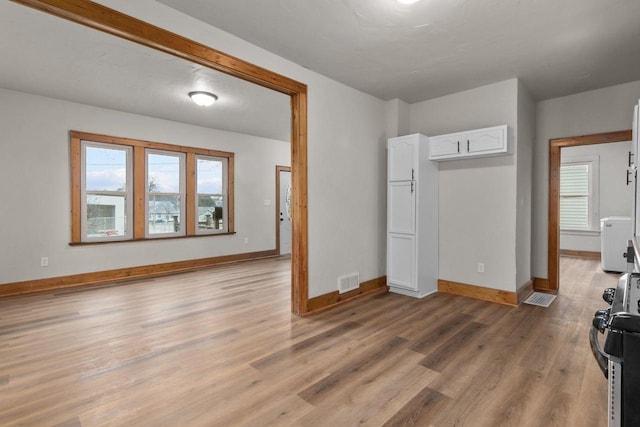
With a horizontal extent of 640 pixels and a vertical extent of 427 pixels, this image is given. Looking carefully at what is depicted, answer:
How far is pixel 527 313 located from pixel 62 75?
Answer: 230 inches

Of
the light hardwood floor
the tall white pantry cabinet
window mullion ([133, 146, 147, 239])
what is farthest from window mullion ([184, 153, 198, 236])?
the tall white pantry cabinet

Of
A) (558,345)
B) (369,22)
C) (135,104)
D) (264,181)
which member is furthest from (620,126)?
(135,104)

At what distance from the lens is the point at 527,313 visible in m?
3.50

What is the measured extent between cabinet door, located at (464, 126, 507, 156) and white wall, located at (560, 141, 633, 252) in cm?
458

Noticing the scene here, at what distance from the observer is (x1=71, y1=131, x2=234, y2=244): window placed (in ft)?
16.2

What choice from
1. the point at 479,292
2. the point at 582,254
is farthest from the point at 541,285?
the point at 582,254

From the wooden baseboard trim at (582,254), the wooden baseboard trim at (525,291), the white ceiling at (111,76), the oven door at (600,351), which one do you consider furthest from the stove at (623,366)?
the wooden baseboard trim at (582,254)

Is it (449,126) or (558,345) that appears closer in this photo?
(558,345)

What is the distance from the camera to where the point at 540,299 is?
3.99 m

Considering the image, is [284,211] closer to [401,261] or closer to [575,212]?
[401,261]

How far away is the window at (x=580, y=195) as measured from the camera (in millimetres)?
7027

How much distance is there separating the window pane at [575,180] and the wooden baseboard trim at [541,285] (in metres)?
4.13

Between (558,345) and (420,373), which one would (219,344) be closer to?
(420,373)

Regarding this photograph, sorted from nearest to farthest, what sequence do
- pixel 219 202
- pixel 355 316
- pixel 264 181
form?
pixel 355 316
pixel 219 202
pixel 264 181
